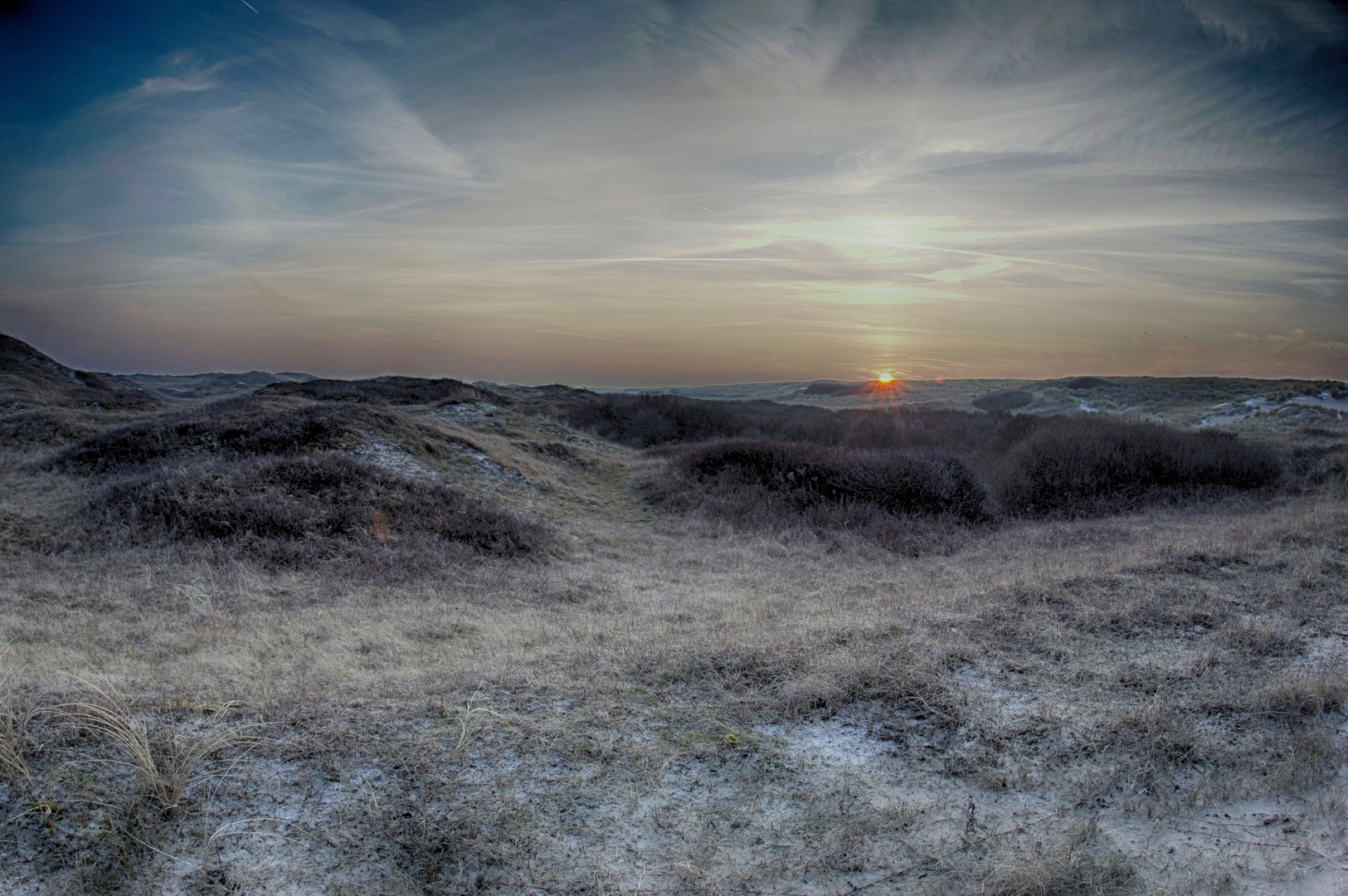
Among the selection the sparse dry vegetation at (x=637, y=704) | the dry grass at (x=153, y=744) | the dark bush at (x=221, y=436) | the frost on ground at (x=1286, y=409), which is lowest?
the sparse dry vegetation at (x=637, y=704)

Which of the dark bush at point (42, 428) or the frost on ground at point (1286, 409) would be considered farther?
the frost on ground at point (1286, 409)

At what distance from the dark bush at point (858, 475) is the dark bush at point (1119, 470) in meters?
1.68

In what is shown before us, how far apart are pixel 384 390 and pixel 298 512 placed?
2969cm

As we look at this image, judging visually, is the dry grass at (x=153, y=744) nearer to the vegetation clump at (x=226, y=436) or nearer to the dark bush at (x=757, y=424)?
the vegetation clump at (x=226, y=436)

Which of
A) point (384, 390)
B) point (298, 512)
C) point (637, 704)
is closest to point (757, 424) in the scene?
point (384, 390)

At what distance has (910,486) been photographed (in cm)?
1722

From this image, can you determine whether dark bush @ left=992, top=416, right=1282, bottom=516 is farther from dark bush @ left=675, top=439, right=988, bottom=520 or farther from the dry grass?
the dry grass

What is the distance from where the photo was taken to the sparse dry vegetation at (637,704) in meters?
3.28

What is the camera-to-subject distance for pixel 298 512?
11.7 meters

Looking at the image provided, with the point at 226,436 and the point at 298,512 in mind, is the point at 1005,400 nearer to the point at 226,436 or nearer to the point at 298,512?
the point at 226,436

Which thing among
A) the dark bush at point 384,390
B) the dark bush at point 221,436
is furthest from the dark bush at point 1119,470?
the dark bush at point 384,390

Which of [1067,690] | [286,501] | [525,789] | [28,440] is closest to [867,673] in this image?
[1067,690]

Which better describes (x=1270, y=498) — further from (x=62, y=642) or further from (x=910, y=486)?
(x=62, y=642)

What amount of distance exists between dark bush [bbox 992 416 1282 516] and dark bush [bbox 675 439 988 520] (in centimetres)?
168
